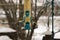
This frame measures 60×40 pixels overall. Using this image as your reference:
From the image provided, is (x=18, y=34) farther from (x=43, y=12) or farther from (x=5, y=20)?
(x=43, y=12)

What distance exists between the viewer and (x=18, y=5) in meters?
3.60

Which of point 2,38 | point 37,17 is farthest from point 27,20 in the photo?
point 2,38

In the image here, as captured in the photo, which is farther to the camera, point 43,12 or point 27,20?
point 43,12

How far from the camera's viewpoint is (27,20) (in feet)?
7.48

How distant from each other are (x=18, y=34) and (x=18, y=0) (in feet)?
1.96

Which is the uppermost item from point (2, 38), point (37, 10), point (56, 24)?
point (37, 10)

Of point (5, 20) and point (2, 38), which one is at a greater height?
point (5, 20)

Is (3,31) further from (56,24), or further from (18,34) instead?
(56,24)

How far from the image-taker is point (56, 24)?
3576mm

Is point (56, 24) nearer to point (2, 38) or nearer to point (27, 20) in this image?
point (2, 38)

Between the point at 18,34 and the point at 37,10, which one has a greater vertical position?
the point at 37,10

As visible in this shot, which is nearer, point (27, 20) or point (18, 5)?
point (27, 20)

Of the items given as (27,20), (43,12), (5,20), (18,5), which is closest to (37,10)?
(43,12)

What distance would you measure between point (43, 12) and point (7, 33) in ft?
2.40
